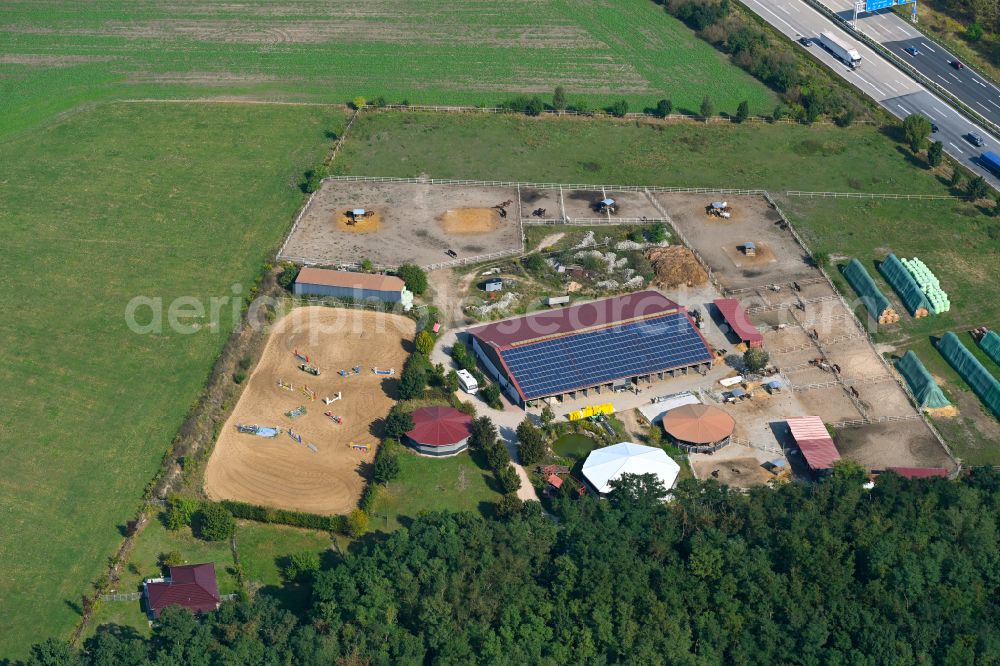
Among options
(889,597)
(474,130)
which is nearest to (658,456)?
(889,597)

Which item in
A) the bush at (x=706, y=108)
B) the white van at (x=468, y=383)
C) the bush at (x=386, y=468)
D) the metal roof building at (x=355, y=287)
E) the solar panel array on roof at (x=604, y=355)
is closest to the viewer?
the bush at (x=386, y=468)

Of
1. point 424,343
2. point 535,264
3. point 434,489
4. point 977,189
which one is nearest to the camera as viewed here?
point 434,489

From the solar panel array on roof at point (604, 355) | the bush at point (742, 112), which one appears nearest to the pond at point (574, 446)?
the solar panel array on roof at point (604, 355)

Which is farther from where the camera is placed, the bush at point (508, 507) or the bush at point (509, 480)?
the bush at point (509, 480)

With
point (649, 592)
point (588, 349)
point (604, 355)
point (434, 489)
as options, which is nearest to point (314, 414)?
point (434, 489)

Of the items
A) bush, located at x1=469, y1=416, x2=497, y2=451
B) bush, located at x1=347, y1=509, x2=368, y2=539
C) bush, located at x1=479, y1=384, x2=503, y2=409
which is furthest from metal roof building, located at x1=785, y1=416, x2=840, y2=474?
bush, located at x1=347, y1=509, x2=368, y2=539

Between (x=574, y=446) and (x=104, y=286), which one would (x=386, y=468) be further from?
(x=104, y=286)

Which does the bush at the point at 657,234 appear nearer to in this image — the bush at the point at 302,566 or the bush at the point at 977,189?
the bush at the point at 977,189
